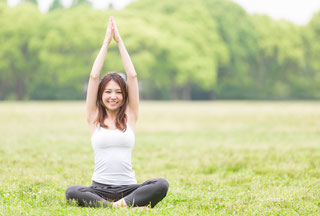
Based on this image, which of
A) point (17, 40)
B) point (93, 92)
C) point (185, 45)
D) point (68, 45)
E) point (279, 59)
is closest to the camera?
point (93, 92)

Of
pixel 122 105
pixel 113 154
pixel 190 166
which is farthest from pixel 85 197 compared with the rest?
pixel 190 166

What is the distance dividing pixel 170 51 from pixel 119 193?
4366cm

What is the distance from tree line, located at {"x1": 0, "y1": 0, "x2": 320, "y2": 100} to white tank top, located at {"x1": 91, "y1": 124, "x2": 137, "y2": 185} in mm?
40459

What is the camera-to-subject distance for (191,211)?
5.30m

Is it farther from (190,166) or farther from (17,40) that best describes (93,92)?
(17,40)

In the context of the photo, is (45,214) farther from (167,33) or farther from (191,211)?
(167,33)

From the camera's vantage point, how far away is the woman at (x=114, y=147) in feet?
16.9

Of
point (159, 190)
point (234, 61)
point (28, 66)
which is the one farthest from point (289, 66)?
point (159, 190)

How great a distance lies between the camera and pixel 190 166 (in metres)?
9.70

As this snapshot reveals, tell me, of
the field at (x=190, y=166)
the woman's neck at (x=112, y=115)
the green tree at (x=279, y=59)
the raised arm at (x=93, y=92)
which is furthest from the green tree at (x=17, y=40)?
the woman's neck at (x=112, y=115)

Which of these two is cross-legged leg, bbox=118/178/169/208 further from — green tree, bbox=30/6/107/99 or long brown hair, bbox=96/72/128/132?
green tree, bbox=30/6/107/99

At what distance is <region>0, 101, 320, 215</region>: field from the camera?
5.57 metres

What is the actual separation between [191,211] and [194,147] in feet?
27.1

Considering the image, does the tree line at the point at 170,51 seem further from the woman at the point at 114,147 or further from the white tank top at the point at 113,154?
the white tank top at the point at 113,154
